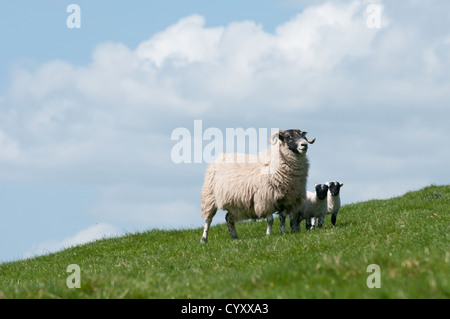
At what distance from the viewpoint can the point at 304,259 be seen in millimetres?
10781

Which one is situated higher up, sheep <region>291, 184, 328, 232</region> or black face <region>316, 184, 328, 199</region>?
black face <region>316, 184, 328, 199</region>

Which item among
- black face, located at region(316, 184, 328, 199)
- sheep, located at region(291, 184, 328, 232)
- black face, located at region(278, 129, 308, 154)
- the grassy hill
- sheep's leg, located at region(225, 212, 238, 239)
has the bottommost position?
the grassy hill

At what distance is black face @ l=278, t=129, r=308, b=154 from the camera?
57.2 feet

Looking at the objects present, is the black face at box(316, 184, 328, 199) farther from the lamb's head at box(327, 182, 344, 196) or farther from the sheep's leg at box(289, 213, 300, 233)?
the sheep's leg at box(289, 213, 300, 233)

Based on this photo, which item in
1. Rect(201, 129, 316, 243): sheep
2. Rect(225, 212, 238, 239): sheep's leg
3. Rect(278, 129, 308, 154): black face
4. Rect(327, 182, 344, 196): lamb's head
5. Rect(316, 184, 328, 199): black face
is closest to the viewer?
Rect(278, 129, 308, 154): black face

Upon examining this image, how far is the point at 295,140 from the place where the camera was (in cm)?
1764

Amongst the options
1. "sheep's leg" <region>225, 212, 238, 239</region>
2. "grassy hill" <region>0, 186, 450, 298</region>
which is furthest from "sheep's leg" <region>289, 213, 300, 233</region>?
"grassy hill" <region>0, 186, 450, 298</region>

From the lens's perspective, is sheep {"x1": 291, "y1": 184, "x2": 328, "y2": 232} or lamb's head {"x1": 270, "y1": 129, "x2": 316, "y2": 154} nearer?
lamb's head {"x1": 270, "y1": 129, "x2": 316, "y2": 154}

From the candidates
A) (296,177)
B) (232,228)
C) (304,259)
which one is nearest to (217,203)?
(232,228)
